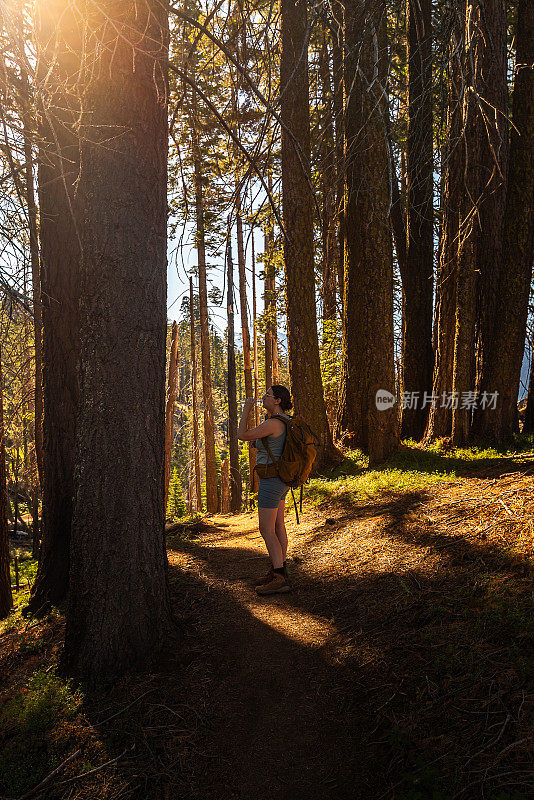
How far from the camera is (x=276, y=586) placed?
196 inches

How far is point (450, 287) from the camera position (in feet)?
27.1

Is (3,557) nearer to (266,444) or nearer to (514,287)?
(266,444)

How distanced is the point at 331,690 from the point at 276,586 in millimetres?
1686

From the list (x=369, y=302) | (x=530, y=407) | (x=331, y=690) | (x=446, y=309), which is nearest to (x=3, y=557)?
(x=331, y=690)

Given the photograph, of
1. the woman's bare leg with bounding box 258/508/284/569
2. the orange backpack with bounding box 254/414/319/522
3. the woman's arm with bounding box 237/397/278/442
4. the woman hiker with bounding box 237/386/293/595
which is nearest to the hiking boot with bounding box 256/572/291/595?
the woman hiker with bounding box 237/386/293/595

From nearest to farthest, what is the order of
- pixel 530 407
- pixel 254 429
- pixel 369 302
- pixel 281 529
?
pixel 254 429
pixel 281 529
pixel 369 302
pixel 530 407

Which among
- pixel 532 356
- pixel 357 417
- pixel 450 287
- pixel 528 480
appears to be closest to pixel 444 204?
pixel 450 287

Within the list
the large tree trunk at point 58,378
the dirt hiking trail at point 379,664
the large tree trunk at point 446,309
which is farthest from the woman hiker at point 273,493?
the large tree trunk at point 446,309

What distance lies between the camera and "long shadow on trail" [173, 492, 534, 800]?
8.39 feet

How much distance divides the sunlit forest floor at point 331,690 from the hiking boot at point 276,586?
9 cm

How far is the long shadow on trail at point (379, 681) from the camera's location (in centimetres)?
256

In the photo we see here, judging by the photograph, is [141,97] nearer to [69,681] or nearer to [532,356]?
[69,681]

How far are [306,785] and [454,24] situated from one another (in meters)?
4.66

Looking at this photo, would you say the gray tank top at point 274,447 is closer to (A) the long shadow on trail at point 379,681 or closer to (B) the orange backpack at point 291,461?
(B) the orange backpack at point 291,461
